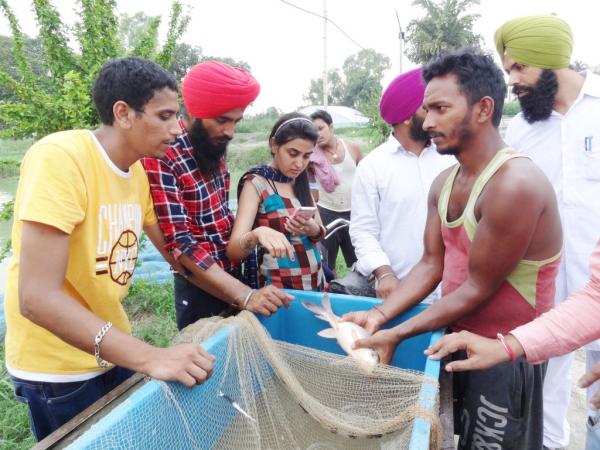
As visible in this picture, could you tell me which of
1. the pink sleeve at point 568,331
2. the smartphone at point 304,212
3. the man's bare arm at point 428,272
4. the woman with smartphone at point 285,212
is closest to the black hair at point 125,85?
the woman with smartphone at point 285,212

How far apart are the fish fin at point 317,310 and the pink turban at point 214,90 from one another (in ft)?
3.29

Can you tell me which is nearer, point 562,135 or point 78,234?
Answer: point 78,234

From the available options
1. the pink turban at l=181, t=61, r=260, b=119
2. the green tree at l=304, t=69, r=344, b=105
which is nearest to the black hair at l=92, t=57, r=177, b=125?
the pink turban at l=181, t=61, r=260, b=119

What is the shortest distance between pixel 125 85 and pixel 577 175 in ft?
7.40

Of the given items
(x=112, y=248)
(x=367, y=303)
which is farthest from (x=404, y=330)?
(x=112, y=248)

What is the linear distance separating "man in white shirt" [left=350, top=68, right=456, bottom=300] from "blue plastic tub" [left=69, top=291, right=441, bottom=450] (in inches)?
19.3

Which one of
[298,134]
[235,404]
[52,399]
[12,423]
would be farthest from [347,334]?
[12,423]

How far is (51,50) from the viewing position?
3574mm

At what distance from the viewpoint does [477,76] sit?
63.3 inches

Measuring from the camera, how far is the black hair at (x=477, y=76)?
1.60 m

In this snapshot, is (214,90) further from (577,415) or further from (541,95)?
(577,415)

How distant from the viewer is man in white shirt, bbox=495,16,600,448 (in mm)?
2260

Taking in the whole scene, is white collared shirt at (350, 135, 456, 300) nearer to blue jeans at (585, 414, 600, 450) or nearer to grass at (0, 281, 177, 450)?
blue jeans at (585, 414, 600, 450)

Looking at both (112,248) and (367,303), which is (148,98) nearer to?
(112,248)
